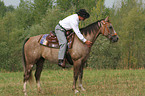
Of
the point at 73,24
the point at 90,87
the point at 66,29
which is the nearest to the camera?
the point at 73,24

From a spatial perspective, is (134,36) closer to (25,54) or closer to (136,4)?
(136,4)

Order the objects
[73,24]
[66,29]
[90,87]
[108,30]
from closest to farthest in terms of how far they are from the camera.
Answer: [73,24]
[66,29]
[108,30]
[90,87]

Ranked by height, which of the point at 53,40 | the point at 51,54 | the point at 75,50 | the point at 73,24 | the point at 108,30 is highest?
the point at 73,24

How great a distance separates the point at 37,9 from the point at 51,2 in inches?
141

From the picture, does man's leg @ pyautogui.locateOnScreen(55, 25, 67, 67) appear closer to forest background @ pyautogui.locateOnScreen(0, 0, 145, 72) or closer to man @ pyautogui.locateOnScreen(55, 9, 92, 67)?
man @ pyautogui.locateOnScreen(55, 9, 92, 67)

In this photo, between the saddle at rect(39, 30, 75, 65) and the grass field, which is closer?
the grass field

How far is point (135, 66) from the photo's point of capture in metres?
33.7

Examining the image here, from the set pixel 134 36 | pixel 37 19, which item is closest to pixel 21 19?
pixel 37 19

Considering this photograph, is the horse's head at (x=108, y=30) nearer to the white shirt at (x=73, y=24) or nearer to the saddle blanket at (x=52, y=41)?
the white shirt at (x=73, y=24)

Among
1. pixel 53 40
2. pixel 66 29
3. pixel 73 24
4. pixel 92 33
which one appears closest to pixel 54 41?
pixel 53 40

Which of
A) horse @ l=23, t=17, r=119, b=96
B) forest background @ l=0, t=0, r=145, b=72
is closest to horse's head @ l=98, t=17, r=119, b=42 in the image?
horse @ l=23, t=17, r=119, b=96

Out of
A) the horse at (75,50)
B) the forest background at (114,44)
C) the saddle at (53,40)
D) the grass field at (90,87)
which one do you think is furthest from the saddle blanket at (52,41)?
the forest background at (114,44)

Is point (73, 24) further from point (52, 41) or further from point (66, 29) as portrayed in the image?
point (52, 41)

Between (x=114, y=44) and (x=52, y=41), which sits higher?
(x=52, y=41)
